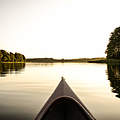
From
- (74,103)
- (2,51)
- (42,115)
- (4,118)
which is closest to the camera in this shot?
(42,115)

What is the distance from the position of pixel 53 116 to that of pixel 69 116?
608 mm

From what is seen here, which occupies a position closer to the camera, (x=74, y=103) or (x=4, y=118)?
(x=74, y=103)

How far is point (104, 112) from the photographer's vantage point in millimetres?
8742

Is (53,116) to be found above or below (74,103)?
below

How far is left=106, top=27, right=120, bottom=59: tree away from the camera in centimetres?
6219

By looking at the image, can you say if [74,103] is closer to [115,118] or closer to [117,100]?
[115,118]

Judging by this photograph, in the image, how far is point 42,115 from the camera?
5352 millimetres

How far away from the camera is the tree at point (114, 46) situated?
62.2m

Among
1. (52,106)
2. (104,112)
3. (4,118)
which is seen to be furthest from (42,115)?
(104,112)

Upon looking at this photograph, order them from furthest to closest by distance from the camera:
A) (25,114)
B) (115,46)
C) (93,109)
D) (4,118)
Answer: (115,46), (93,109), (25,114), (4,118)

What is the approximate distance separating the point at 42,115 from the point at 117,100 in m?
7.64

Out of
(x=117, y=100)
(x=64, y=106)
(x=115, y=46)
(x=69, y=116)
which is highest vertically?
(x=115, y=46)

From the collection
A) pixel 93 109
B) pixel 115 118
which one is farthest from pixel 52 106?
pixel 93 109

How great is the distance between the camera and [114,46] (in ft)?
210
